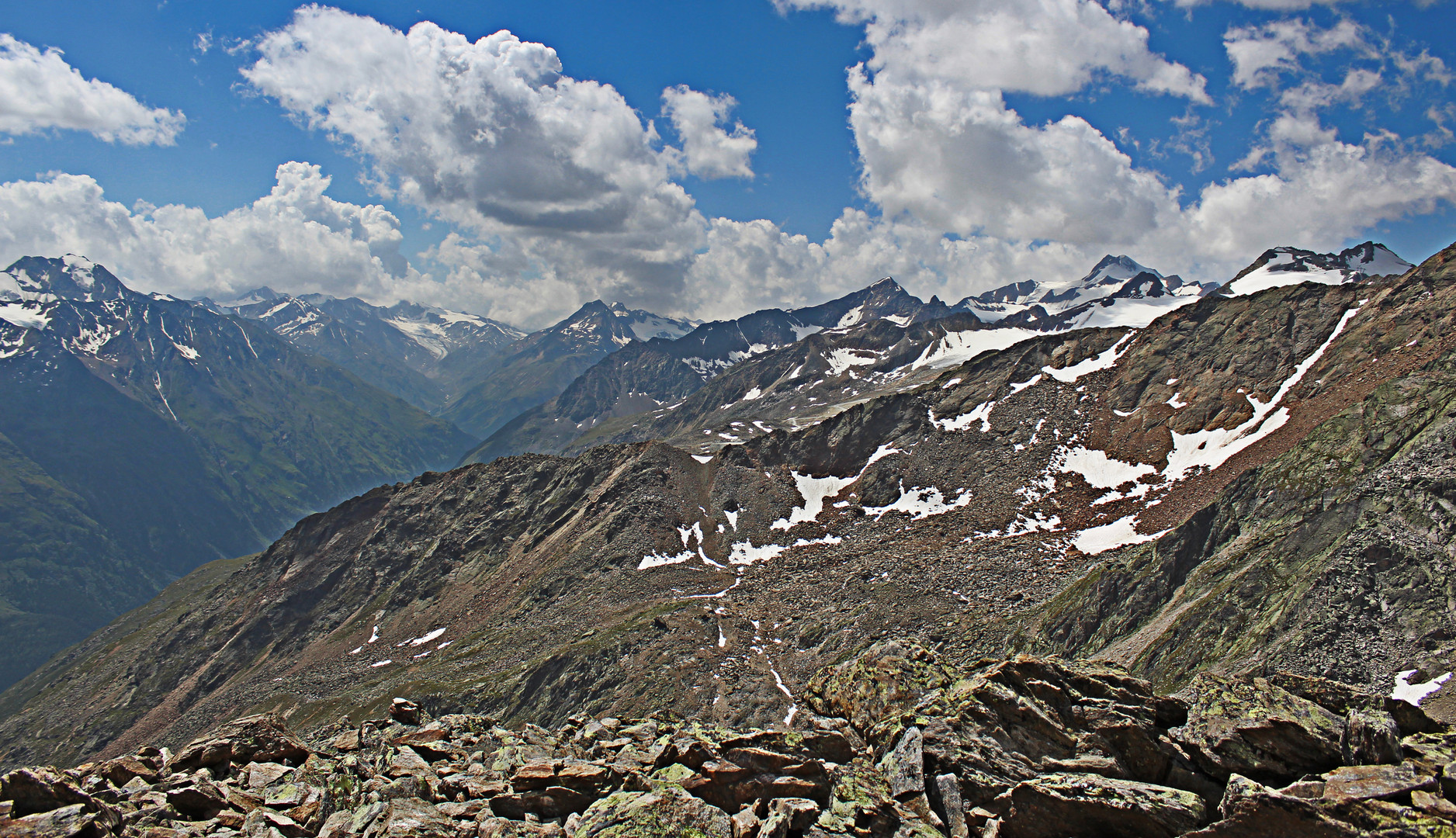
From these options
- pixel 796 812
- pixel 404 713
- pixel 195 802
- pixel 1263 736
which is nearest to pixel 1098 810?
pixel 1263 736

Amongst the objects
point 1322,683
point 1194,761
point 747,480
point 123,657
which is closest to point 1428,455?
point 1322,683

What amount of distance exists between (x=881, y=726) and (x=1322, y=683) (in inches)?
476

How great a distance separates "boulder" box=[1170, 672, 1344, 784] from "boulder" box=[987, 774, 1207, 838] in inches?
82.4

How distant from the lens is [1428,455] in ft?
141

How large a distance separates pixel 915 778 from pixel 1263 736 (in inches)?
317

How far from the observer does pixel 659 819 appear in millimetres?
15930

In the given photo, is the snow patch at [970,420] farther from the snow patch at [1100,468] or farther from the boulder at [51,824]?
the boulder at [51,824]

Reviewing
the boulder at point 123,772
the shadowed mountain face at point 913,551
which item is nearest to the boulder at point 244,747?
the boulder at point 123,772

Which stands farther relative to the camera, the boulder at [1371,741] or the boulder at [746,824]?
the boulder at [746,824]

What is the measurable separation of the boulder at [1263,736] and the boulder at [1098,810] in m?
2.09

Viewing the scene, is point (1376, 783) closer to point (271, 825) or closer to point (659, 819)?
point (659, 819)

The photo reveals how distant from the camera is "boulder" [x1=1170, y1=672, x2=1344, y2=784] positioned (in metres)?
14.4

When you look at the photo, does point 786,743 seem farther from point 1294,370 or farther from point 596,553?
point 1294,370

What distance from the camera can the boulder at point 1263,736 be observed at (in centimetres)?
1441
